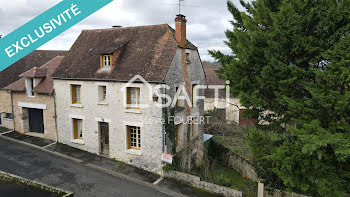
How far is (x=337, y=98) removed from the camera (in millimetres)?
9398

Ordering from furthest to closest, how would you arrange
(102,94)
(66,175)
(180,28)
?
1. (102,94)
2. (180,28)
3. (66,175)

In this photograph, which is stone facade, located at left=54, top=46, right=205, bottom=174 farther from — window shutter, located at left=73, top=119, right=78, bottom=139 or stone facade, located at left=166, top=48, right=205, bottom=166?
window shutter, located at left=73, top=119, right=78, bottom=139

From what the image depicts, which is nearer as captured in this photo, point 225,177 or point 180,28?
point 180,28

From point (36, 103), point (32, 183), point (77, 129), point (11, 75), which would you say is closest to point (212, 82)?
point (77, 129)

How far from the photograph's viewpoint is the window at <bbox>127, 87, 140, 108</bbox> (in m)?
16.7

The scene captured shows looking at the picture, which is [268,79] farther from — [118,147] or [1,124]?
[1,124]

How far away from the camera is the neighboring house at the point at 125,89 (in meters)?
16.2

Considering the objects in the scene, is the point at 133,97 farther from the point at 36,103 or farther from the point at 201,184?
the point at 36,103

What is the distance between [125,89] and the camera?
1667 centimetres

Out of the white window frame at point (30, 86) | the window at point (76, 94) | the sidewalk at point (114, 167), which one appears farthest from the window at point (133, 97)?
the white window frame at point (30, 86)

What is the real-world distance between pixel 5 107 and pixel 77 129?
8311 mm

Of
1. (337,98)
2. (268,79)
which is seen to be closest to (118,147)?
(268,79)

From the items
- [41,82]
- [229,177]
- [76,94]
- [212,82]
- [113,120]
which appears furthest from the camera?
[212,82]

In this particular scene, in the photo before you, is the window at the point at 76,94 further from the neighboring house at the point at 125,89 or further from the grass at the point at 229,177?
the grass at the point at 229,177
